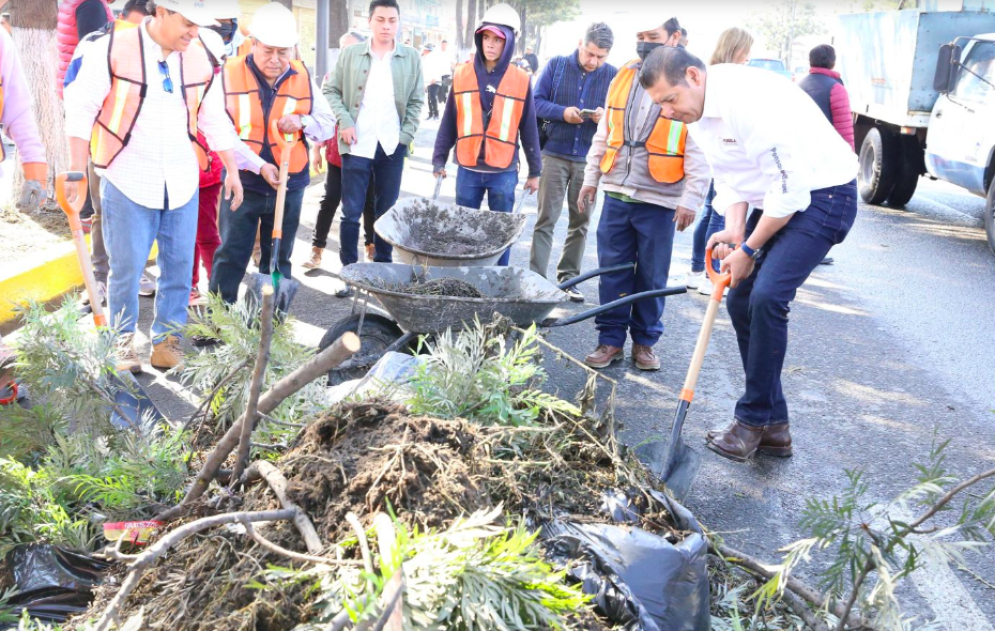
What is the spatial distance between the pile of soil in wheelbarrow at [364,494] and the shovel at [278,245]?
8.24 feet

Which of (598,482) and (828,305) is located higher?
(598,482)

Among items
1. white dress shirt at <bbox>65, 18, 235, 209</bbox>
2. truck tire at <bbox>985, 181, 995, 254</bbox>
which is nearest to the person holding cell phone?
white dress shirt at <bbox>65, 18, 235, 209</bbox>

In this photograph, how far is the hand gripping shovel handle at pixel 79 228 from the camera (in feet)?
12.6

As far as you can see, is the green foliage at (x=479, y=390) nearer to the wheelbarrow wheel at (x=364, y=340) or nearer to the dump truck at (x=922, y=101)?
the wheelbarrow wheel at (x=364, y=340)

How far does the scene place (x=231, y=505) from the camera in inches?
88.7

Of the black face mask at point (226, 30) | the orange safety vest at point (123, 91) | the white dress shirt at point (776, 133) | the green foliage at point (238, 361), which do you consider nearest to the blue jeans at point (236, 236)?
the orange safety vest at point (123, 91)

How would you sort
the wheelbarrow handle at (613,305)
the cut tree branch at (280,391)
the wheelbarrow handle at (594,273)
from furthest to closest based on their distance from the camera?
the wheelbarrow handle at (594,273), the wheelbarrow handle at (613,305), the cut tree branch at (280,391)

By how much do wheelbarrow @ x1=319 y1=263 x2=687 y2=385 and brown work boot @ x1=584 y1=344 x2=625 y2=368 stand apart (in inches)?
24.7

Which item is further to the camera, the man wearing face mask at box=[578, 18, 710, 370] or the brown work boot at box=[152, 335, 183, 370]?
the man wearing face mask at box=[578, 18, 710, 370]

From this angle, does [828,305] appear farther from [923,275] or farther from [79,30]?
[79,30]

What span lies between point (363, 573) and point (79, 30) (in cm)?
560

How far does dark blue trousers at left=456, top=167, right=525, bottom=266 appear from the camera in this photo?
21.2ft

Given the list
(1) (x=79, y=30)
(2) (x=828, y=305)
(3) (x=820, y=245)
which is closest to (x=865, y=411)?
(3) (x=820, y=245)

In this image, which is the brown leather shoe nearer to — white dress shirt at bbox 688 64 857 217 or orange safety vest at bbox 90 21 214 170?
white dress shirt at bbox 688 64 857 217
